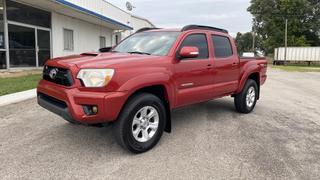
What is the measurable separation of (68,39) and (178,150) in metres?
16.1

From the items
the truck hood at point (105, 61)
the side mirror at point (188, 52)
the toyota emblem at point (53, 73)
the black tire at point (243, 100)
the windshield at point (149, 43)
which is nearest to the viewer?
the truck hood at point (105, 61)

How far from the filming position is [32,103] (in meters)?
7.89

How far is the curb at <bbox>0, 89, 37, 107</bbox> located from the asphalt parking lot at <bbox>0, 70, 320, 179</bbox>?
2.57ft

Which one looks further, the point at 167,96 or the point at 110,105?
the point at 167,96

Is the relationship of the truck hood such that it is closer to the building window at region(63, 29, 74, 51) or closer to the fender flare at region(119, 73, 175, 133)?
the fender flare at region(119, 73, 175, 133)

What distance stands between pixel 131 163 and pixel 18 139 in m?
2.08

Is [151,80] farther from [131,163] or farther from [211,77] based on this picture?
[211,77]

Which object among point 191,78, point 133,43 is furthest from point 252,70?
point 133,43

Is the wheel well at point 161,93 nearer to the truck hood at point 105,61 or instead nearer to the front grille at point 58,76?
the truck hood at point 105,61

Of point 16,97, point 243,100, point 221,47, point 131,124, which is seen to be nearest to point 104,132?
point 131,124

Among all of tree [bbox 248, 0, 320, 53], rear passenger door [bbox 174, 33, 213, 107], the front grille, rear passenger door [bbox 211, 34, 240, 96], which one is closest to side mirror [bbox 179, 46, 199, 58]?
rear passenger door [bbox 174, 33, 213, 107]

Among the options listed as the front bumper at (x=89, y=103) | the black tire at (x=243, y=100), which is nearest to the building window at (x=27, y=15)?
the black tire at (x=243, y=100)

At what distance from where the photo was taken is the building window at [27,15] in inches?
521

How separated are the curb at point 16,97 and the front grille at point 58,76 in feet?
11.2
